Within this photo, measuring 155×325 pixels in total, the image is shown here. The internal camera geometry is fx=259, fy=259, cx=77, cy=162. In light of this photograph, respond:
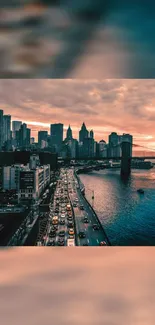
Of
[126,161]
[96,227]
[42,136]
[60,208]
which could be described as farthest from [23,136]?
[126,161]

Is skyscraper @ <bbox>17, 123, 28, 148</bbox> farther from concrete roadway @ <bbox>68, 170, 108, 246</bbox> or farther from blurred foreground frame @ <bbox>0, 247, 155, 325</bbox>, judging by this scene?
blurred foreground frame @ <bbox>0, 247, 155, 325</bbox>

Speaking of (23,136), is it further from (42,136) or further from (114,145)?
(114,145)

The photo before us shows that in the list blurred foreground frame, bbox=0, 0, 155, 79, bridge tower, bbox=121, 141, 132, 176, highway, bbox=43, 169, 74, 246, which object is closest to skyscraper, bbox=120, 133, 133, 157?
bridge tower, bbox=121, 141, 132, 176

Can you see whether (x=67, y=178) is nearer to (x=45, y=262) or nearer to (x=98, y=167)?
(x=98, y=167)

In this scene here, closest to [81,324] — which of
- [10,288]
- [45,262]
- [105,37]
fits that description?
[10,288]

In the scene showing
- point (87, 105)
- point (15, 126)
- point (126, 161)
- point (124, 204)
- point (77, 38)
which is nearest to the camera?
point (77, 38)

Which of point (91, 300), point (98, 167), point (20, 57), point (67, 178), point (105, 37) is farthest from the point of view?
point (98, 167)
